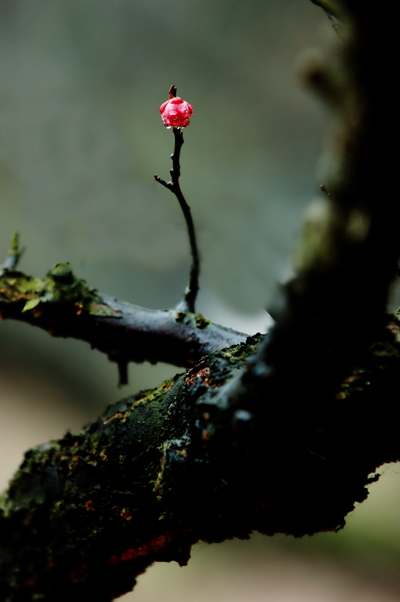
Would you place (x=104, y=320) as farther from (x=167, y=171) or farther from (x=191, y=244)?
(x=167, y=171)

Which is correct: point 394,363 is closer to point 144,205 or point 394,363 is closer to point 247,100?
point 247,100

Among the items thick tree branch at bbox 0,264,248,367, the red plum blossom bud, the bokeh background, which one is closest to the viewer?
the red plum blossom bud

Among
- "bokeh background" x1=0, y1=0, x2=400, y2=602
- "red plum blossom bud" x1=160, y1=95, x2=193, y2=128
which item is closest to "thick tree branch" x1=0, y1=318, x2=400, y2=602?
"red plum blossom bud" x1=160, y1=95, x2=193, y2=128

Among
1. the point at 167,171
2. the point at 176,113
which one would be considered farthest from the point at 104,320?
the point at 167,171

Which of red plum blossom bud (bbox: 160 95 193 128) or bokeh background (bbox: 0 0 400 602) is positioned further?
bokeh background (bbox: 0 0 400 602)

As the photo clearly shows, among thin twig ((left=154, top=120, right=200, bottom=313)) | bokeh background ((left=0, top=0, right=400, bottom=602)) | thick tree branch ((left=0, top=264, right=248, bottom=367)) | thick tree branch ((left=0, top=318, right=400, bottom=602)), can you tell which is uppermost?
bokeh background ((left=0, top=0, right=400, bottom=602))

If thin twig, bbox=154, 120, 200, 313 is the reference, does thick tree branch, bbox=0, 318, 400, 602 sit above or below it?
below

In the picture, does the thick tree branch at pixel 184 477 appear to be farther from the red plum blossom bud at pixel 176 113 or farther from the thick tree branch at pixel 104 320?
the red plum blossom bud at pixel 176 113

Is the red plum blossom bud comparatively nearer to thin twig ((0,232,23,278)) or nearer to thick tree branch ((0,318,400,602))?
thick tree branch ((0,318,400,602))

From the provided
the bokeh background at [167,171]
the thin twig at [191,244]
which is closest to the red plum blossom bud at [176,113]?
the thin twig at [191,244]
